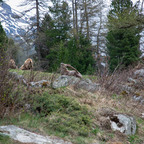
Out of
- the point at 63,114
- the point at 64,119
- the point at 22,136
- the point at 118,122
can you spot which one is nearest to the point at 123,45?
the point at 118,122

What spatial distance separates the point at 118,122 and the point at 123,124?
17 centimetres

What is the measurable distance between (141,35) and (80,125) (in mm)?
18217

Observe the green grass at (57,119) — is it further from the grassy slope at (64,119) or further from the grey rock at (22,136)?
the grey rock at (22,136)

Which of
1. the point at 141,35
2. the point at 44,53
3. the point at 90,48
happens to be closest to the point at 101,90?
the point at 141,35

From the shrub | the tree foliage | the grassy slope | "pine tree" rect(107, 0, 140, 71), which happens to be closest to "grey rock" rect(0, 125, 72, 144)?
the grassy slope

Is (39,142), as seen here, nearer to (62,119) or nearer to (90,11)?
(62,119)

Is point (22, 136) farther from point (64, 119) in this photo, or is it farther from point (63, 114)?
point (63, 114)

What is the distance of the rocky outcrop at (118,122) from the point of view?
5.43m

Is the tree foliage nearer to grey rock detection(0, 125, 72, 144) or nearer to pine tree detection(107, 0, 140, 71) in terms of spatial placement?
pine tree detection(107, 0, 140, 71)

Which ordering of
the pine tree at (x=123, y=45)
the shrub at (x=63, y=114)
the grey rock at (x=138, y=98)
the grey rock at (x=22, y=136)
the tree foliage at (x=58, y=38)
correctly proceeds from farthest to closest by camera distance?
the tree foliage at (x=58, y=38) < the pine tree at (x=123, y=45) < the grey rock at (x=138, y=98) < the shrub at (x=63, y=114) < the grey rock at (x=22, y=136)

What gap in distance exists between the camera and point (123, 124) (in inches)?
218

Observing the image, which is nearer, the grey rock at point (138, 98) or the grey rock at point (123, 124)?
the grey rock at point (123, 124)

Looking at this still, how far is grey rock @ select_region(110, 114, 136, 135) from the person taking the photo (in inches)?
213

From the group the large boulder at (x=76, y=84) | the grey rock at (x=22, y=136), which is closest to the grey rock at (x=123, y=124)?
the grey rock at (x=22, y=136)
